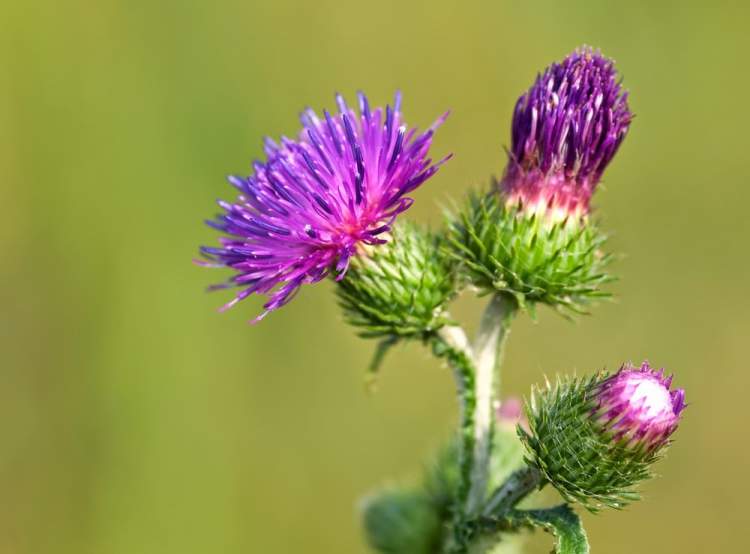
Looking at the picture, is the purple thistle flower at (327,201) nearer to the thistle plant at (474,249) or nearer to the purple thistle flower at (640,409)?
the thistle plant at (474,249)

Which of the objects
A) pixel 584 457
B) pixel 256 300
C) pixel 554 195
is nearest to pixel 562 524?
pixel 584 457

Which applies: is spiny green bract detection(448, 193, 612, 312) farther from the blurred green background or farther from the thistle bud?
the blurred green background

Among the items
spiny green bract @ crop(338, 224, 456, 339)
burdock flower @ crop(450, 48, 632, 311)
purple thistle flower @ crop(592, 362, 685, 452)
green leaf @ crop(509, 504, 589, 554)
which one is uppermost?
burdock flower @ crop(450, 48, 632, 311)

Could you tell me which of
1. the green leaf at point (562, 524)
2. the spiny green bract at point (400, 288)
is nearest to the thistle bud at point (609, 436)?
the green leaf at point (562, 524)

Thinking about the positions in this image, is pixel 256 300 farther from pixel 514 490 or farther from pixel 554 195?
pixel 514 490

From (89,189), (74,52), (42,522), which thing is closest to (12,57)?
(74,52)

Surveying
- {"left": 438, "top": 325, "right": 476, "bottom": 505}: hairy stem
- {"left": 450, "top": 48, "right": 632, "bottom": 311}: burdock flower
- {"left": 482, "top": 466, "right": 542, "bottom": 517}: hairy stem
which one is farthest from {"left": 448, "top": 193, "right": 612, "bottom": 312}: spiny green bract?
{"left": 482, "top": 466, "right": 542, "bottom": 517}: hairy stem

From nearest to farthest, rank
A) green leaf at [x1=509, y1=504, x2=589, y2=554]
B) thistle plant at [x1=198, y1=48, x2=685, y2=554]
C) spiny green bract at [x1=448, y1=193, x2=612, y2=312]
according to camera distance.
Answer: green leaf at [x1=509, y1=504, x2=589, y2=554]
thistle plant at [x1=198, y1=48, x2=685, y2=554]
spiny green bract at [x1=448, y1=193, x2=612, y2=312]
